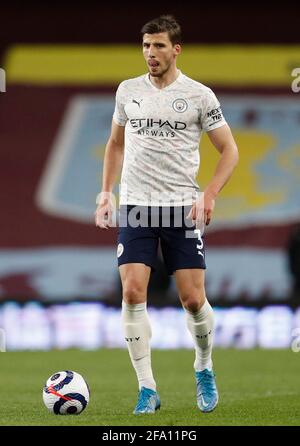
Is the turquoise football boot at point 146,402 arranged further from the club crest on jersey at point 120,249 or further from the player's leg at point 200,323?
the club crest on jersey at point 120,249

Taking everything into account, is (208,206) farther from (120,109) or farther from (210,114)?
(120,109)

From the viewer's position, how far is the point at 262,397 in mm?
8117


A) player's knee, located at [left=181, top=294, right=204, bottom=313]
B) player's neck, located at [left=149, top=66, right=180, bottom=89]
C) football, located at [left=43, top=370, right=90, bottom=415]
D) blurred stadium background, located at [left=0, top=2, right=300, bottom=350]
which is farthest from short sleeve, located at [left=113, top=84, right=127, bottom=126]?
blurred stadium background, located at [left=0, top=2, right=300, bottom=350]

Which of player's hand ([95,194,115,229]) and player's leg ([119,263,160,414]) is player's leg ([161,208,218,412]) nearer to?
player's leg ([119,263,160,414])

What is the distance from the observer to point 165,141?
6.96 meters

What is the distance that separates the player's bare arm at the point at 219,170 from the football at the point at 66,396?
46.4 inches

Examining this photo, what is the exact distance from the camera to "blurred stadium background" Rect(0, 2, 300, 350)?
1642cm

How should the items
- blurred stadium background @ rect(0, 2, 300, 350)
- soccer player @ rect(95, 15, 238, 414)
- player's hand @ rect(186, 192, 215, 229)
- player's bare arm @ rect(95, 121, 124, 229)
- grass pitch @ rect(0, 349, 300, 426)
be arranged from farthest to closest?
blurred stadium background @ rect(0, 2, 300, 350), player's bare arm @ rect(95, 121, 124, 229), soccer player @ rect(95, 15, 238, 414), player's hand @ rect(186, 192, 215, 229), grass pitch @ rect(0, 349, 300, 426)

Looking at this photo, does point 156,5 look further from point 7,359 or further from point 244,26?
point 7,359

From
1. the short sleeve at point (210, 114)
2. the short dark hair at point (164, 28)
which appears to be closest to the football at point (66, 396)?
the short sleeve at point (210, 114)

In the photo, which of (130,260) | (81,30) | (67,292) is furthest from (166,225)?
(81,30)

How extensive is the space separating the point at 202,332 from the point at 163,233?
0.64m

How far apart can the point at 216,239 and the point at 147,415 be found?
391 inches

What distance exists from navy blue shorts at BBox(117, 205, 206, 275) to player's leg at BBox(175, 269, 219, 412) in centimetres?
8
